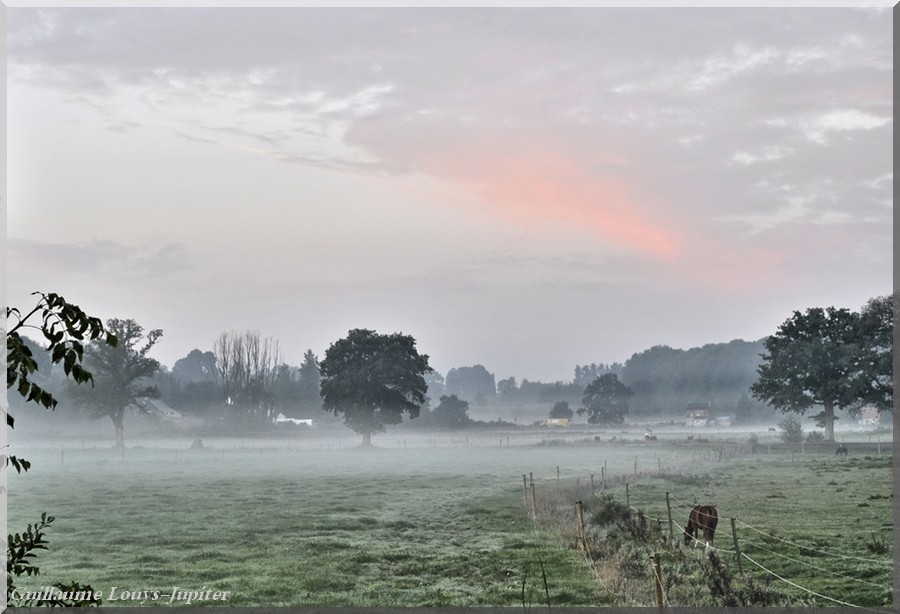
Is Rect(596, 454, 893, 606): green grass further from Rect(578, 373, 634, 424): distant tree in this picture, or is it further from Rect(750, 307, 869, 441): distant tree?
Rect(578, 373, 634, 424): distant tree

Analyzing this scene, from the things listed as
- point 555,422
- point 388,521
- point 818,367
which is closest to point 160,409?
point 555,422

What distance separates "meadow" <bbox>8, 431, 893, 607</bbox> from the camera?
19688mm

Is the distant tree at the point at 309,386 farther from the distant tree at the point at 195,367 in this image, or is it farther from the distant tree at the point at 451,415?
the distant tree at the point at 451,415

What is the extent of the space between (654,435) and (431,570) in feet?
237

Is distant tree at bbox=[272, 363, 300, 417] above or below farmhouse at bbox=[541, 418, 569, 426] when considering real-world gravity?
above

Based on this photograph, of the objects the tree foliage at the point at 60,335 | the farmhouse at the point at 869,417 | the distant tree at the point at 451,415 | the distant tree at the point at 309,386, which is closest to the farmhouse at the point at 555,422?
the distant tree at the point at 451,415

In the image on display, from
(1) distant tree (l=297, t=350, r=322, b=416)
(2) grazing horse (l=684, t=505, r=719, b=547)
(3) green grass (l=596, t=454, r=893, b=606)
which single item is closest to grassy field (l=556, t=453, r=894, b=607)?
(3) green grass (l=596, t=454, r=893, b=606)

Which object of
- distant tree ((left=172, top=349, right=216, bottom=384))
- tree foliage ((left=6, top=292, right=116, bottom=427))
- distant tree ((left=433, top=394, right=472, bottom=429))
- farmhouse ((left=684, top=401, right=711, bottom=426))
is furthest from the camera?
farmhouse ((left=684, top=401, right=711, bottom=426))

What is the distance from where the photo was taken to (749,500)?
35688mm

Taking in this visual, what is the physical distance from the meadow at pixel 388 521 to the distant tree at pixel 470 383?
80233mm

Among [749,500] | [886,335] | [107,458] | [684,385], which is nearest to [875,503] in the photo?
[749,500]

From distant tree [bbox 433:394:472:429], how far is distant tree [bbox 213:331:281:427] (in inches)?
719

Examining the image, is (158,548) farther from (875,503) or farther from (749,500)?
(875,503)

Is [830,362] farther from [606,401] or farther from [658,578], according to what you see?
[658,578]
